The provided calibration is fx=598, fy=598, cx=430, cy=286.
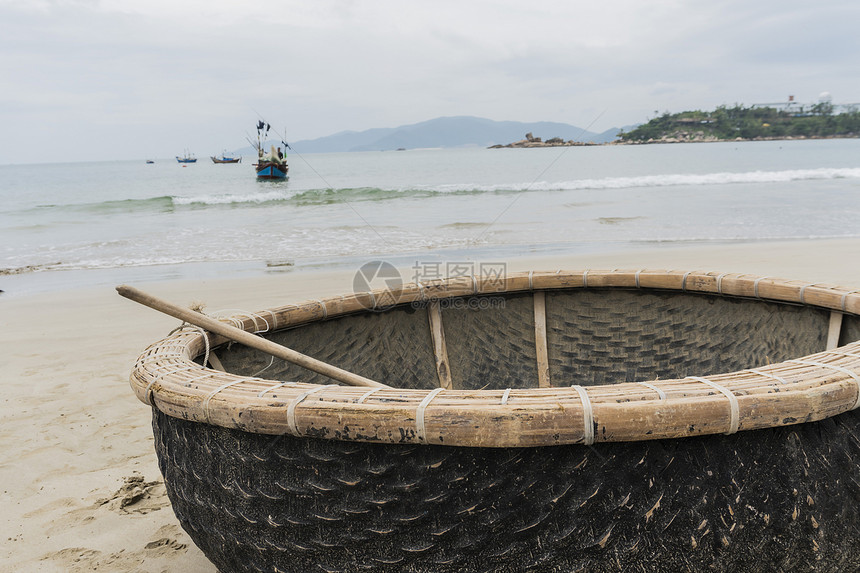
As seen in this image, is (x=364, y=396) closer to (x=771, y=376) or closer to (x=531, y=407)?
(x=531, y=407)

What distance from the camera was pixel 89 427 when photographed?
2684 mm

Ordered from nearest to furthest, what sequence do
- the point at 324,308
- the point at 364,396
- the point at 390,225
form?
the point at 364,396 < the point at 324,308 < the point at 390,225

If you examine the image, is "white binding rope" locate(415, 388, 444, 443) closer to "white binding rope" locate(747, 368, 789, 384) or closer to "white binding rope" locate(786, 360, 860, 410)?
"white binding rope" locate(747, 368, 789, 384)

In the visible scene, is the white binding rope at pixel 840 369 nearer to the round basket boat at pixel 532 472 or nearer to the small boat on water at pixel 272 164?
the round basket boat at pixel 532 472

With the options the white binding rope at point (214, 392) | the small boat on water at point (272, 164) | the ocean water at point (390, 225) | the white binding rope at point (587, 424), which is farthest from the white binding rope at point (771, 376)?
the small boat on water at point (272, 164)

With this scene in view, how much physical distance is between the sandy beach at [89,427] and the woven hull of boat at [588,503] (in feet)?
3.10

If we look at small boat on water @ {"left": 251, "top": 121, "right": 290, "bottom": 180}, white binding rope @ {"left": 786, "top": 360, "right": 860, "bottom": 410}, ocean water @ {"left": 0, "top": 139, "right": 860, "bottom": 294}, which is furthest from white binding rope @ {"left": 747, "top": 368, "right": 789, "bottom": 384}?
small boat on water @ {"left": 251, "top": 121, "right": 290, "bottom": 180}

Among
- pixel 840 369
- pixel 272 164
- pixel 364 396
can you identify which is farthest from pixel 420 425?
pixel 272 164

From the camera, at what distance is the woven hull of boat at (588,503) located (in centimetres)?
90

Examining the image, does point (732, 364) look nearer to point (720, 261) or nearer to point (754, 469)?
point (754, 469)

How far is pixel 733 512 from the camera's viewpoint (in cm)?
91

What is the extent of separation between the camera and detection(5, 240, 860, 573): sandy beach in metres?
1.79

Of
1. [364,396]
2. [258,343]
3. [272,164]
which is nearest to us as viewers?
[364,396]

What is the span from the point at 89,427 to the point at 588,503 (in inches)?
99.4
